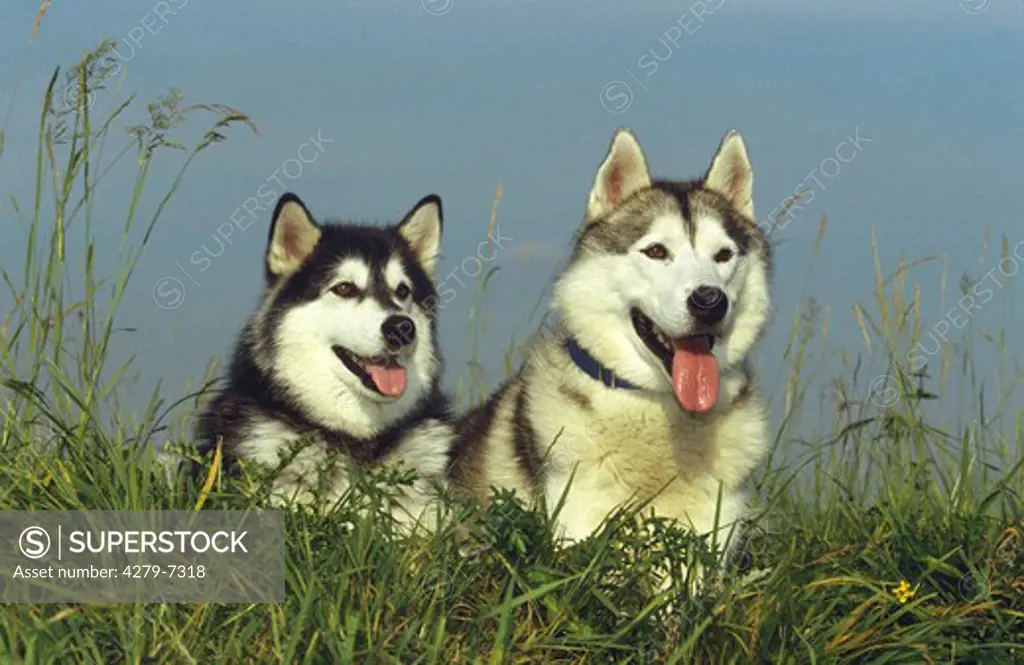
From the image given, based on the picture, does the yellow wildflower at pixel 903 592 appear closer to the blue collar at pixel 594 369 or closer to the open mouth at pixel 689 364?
the open mouth at pixel 689 364

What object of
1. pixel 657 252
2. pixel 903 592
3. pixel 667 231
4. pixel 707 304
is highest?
pixel 667 231

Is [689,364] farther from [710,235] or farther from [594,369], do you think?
[710,235]

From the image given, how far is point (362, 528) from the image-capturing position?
4.44 m

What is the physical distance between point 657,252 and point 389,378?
1.59m

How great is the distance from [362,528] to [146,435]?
57.8 inches

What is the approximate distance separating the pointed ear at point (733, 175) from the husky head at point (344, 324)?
1549 mm

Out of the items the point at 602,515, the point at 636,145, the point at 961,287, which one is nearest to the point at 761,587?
the point at 602,515

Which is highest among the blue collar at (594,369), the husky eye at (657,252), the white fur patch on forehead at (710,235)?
the white fur patch on forehead at (710,235)

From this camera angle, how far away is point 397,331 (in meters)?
6.34

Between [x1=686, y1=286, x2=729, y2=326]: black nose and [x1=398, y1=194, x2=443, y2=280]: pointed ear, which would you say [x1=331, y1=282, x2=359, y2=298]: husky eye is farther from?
[x1=686, y1=286, x2=729, y2=326]: black nose

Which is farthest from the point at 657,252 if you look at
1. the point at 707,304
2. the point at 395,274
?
the point at 395,274

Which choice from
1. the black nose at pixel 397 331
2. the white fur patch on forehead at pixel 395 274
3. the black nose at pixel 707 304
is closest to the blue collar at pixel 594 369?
the black nose at pixel 707 304

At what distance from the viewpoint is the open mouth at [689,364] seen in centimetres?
584

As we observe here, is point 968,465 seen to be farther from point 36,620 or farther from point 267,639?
point 36,620
